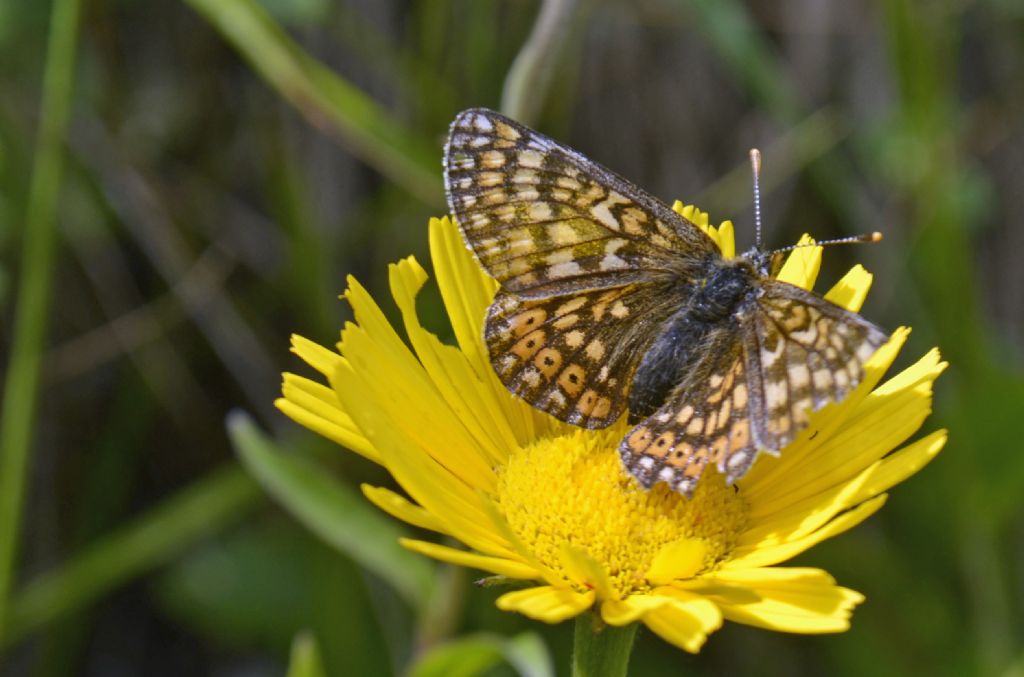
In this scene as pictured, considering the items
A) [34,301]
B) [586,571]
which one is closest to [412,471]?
[586,571]

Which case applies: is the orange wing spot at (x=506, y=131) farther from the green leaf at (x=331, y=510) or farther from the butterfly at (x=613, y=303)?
the green leaf at (x=331, y=510)

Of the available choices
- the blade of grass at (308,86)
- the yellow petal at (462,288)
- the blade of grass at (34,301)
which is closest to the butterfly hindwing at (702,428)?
the yellow petal at (462,288)

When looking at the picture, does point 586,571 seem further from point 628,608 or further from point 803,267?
point 803,267

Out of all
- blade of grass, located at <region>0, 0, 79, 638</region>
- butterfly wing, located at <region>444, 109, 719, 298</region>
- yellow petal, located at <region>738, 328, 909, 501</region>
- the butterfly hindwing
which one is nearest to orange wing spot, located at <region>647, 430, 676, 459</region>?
the butterfly hindwing

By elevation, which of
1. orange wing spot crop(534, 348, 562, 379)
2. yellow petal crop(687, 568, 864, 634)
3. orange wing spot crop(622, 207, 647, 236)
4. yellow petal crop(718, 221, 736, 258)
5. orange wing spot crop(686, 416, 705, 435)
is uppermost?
orange wing spot crop(622, 207, 647, 236)

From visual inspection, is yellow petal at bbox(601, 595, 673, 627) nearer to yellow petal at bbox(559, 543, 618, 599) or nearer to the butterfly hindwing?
yellow petal at bbox(559, 543, 618, 599)

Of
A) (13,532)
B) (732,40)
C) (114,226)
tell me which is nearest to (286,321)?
(114,226)
